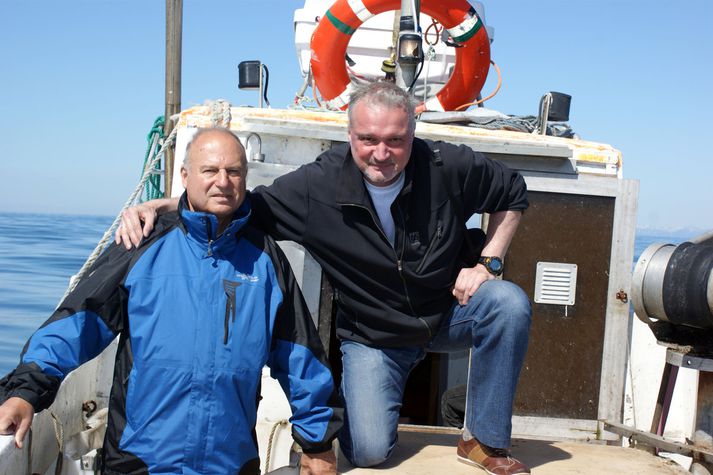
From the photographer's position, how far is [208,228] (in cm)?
279

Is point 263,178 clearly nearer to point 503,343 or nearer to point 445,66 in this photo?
point 503,343

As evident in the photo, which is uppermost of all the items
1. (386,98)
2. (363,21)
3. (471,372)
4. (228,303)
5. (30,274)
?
(363,21)

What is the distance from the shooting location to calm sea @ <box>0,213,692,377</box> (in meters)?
13.1

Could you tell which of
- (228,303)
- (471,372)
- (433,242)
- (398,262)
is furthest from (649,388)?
(228,303)

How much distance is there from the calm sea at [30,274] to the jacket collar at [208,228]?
27.4 feet

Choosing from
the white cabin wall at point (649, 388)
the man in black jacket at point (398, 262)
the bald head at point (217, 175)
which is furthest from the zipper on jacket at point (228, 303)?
the white cabin wall at point (649, 388)

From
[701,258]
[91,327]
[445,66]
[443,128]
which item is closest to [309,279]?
[443,128]

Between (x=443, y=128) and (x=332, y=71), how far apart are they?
5.27ft

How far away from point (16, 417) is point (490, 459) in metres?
1.80

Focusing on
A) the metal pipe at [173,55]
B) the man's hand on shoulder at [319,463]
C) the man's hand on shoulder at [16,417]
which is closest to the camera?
the man's hand on shoulder at [16,417]

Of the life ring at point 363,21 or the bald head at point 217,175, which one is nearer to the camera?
the bald head at point 217,175

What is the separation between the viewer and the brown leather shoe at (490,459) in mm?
3141

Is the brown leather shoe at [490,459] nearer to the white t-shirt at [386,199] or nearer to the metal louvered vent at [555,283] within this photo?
the white t-shirt at [386,199]

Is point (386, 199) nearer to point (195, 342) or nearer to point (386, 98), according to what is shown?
point (386, 98)
